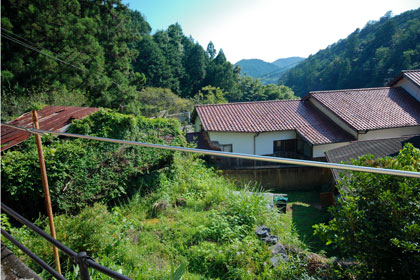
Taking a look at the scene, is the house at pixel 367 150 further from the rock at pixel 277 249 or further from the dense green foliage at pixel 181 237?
the rock at pixel 277 249

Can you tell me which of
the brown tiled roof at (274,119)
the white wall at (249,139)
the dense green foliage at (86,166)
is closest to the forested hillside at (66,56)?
the brown tiled roof at (274,119)

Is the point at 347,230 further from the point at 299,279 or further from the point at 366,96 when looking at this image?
the point at 366,96

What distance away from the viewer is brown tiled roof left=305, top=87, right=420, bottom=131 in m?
15.0

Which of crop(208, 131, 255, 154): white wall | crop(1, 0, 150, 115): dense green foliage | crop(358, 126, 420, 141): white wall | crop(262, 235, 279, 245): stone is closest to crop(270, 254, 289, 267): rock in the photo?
crop(262, 235, 279, 245): stone

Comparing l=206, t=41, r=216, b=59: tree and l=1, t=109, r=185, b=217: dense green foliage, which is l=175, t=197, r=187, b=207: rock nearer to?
l=1, t=109, r=185, b=217: dense green foliage

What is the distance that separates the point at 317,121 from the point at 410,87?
7213 mm

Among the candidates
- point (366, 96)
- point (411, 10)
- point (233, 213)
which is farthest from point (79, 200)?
point (411, 10)

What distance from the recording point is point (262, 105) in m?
18.4

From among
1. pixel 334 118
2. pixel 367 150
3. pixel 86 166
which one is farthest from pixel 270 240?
pixel 334 118

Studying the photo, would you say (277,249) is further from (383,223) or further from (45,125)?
(45,125)

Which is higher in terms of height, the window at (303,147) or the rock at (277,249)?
the rock at (277,249)

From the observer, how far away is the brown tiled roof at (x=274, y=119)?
1524 cm

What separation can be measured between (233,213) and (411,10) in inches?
2572

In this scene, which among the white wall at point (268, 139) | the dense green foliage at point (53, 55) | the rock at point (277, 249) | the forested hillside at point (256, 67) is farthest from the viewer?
the forested hillside at point (256, 67)
